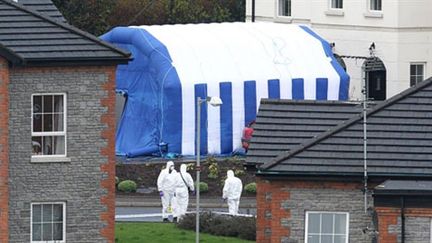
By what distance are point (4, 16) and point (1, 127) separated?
8.11 feet

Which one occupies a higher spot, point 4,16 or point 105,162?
point 4,16

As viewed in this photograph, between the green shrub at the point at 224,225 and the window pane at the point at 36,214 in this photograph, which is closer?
the window pane at the point at 36,214

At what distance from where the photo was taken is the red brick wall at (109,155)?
154 feet

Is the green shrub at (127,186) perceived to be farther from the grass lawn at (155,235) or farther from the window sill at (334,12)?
the window sill at (334,12)

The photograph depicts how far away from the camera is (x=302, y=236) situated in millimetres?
41375

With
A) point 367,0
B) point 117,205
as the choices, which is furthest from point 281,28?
point 117,205

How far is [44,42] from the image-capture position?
46.7 metres

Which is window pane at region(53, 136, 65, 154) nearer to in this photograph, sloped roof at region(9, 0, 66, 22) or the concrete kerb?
sloped roof at region(9, 0, 66, 22)

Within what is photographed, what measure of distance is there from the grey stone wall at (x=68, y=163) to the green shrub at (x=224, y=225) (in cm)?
642

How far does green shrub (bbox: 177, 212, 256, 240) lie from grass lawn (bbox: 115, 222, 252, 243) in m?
0.26

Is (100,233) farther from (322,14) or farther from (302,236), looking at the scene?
(322,14)

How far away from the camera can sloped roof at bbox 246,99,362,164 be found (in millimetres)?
43688

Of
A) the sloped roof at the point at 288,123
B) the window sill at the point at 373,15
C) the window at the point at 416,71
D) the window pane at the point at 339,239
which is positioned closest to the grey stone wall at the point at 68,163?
the sloped roof at the point at 288,123


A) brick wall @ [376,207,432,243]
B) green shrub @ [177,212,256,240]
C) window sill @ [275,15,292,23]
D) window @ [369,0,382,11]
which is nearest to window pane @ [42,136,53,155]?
green shrub @ [177,212,256,240]
